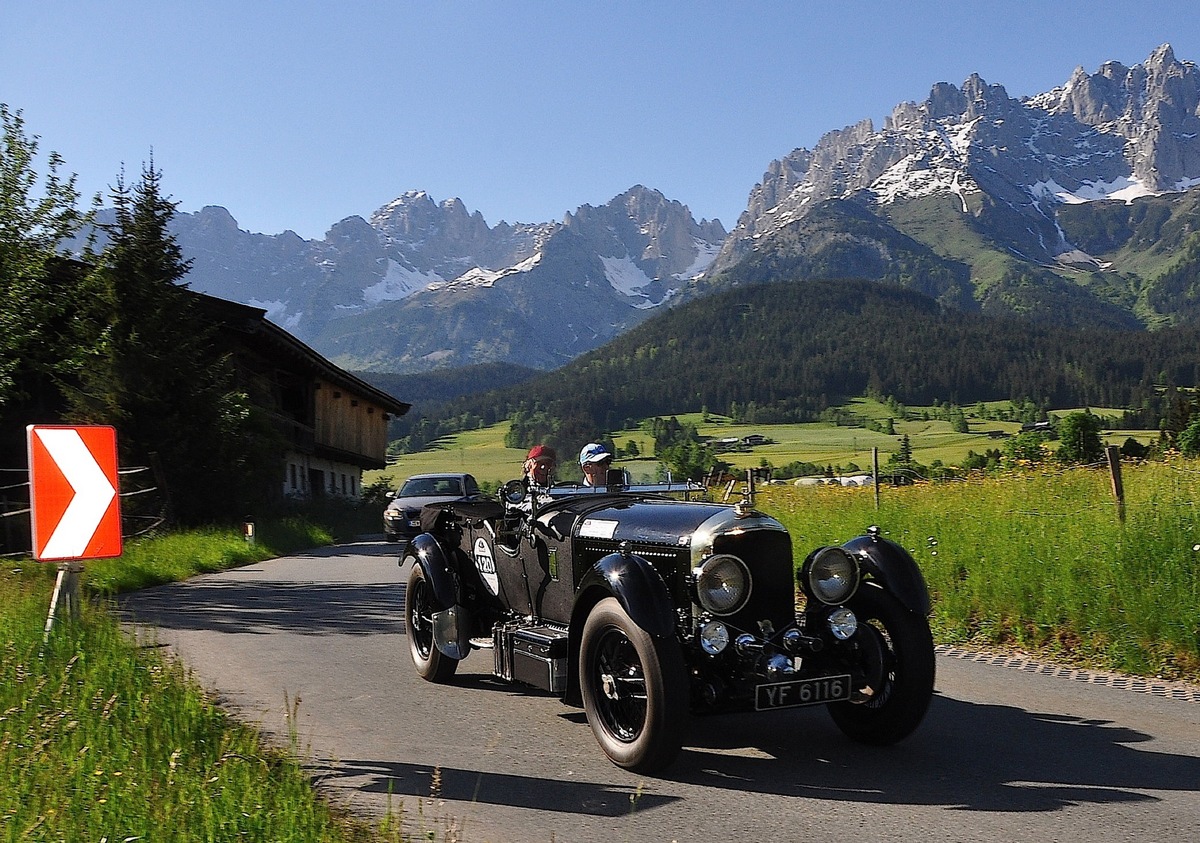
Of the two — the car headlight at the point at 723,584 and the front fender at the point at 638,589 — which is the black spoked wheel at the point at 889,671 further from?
the front fender at the point at 638,589

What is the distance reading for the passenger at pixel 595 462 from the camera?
7.70 metres

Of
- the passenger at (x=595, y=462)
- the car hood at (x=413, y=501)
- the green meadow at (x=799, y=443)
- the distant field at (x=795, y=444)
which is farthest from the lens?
the distant field at (x=795, y=444)

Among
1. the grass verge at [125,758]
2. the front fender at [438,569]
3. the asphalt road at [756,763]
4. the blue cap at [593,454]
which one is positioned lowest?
the asphalt road at [756,763]

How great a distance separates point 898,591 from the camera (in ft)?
19.1

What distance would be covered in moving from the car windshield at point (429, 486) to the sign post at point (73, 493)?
2018cm

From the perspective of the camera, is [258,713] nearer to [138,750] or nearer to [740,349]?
[138,750]

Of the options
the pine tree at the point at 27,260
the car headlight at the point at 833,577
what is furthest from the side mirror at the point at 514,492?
the pine tree at the point at 27,260

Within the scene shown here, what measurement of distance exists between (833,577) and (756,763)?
1062 mm

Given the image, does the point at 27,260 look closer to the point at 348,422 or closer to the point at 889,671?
the point at 889,671

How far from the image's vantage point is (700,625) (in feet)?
17.9

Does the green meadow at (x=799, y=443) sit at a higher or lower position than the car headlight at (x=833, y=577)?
higher

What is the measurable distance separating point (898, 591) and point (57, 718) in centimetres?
427

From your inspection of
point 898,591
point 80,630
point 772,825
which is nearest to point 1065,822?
point 772,825

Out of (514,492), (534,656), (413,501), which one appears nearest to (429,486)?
(413,501)
